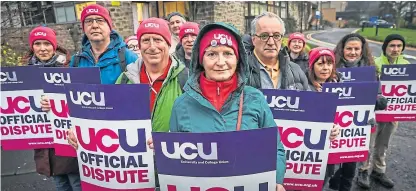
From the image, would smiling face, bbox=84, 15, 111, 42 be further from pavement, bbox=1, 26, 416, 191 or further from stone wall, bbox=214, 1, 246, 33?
stone wall, bbox=214, 1, 246, 33

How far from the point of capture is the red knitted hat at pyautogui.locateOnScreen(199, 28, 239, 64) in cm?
187

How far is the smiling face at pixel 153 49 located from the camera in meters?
2.38

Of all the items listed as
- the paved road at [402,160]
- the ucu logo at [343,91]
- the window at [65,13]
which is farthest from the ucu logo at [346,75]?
the window at [65,13]

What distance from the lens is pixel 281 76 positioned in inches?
104

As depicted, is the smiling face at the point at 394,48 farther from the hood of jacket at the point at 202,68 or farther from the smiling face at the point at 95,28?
the smiling face at the point at 95,28

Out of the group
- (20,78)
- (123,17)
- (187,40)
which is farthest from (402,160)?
(123,17)

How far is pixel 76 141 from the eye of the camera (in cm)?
232

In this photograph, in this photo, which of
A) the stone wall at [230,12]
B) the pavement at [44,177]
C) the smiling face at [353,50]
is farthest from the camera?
the stone wall at [230,12]

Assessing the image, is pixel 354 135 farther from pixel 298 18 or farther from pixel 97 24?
pixel 298 18

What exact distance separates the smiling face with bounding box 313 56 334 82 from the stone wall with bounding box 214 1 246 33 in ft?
40.7

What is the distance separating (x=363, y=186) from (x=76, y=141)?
3595mm

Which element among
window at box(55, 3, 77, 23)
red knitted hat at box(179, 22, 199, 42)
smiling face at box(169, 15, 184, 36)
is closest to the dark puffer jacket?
red knitted hat at box(179, 22, 199, 42)

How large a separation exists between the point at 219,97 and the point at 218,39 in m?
0.37

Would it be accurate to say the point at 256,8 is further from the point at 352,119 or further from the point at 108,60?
the point at 108,60
